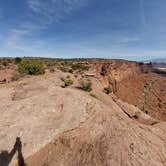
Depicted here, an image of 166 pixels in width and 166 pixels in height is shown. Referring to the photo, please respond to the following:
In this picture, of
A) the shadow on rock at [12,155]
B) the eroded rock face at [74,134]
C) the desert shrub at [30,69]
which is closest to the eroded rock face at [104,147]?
the eroded rock face at [74,134]

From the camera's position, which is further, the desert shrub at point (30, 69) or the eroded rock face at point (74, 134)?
the desert shrub at point (30, 69)

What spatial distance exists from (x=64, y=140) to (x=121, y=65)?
42704 millimetres

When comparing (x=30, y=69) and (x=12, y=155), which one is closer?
(x=12, y=155)

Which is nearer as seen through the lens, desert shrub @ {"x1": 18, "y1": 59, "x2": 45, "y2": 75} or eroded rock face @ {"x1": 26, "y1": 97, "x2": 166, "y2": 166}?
eroded rock face @ {"x1": 26, "y1": 97, "x2": 166, "y2": 166}

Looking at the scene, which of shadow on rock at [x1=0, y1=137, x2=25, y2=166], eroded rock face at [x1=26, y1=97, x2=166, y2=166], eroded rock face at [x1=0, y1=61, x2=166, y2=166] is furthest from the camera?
shadow on rock at [x1=0, y1=137, x2=25, y2=166]

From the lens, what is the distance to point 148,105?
34531mm

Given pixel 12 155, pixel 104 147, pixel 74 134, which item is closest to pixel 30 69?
pixel 12 155

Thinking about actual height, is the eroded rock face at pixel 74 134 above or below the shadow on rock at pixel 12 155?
above

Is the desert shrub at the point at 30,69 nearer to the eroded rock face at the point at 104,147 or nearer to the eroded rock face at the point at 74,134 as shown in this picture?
the eroded rock face at the point at 74,134

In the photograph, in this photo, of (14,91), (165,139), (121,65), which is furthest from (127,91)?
(165,139)

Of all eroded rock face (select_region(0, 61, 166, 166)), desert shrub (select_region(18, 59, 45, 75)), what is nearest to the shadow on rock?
eroded rock face (select_region(0, 61, 166, 166))

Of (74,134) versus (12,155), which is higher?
(74,134)

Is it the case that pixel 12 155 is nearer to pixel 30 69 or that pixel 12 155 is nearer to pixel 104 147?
pixel 104 147

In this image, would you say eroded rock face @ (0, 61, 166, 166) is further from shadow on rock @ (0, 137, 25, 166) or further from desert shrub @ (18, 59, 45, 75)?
desert shrub @ (18, 59, 45, 75)
